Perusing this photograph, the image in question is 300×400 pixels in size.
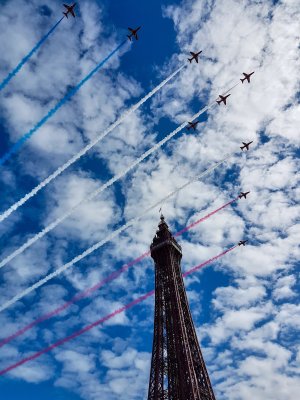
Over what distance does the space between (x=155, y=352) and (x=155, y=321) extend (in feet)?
22.6

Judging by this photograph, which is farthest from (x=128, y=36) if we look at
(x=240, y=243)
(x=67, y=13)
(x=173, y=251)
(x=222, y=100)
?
(x=173, y=251)

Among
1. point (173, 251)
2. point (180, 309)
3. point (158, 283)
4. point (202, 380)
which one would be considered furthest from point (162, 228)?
point (202, 380)

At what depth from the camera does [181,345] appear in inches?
2721

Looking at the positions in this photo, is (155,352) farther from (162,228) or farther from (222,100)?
(222,100)

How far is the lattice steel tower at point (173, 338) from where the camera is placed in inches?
2516

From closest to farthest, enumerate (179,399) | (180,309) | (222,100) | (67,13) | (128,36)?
(67,13) → (128,36) → (222,100) → (179,399) → (180,309)

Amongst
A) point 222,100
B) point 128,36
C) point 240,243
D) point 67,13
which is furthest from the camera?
point 240,243

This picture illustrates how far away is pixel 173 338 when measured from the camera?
71.8 metres

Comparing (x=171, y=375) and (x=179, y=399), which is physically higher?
(x=171, y=375)

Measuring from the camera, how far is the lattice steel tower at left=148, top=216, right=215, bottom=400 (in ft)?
210

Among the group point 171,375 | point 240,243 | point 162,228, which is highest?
point 162,228

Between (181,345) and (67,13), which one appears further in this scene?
(181,345)

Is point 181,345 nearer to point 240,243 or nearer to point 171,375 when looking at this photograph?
point 171,375

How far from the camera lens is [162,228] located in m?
89.2
